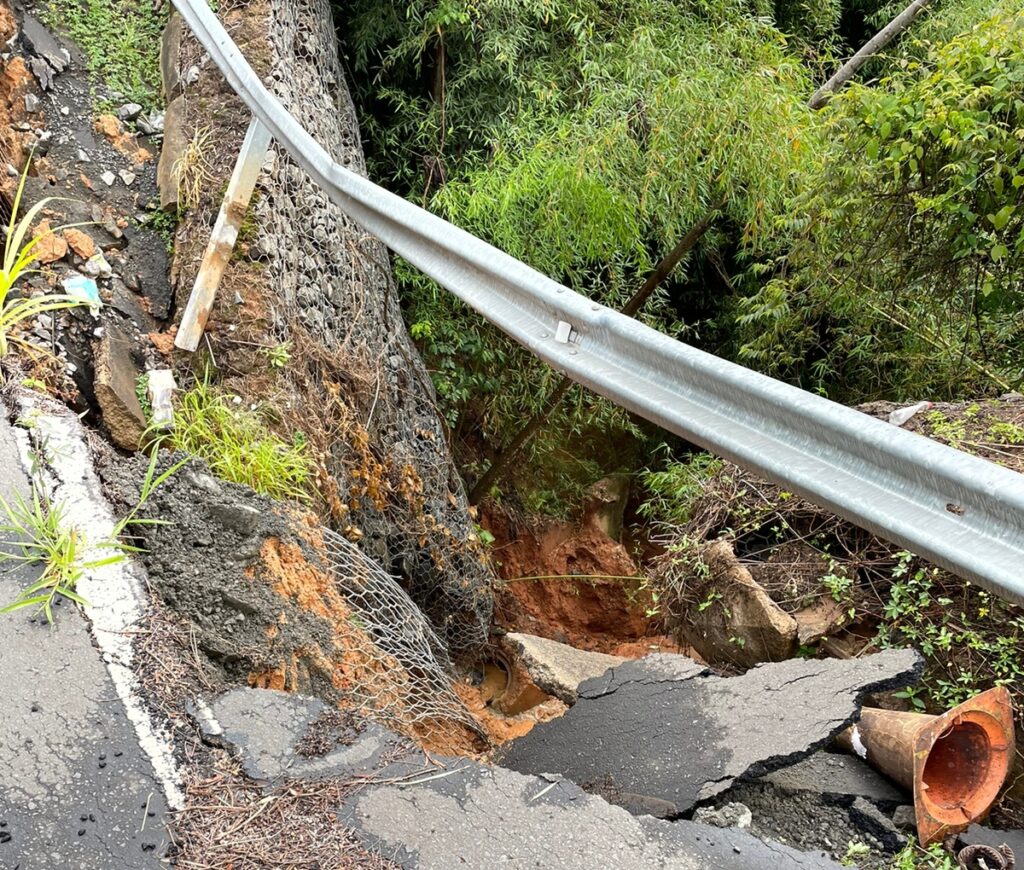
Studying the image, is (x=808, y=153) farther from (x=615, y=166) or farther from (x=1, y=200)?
(x=1, y=200)

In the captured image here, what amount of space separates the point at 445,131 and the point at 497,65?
0.57 meters

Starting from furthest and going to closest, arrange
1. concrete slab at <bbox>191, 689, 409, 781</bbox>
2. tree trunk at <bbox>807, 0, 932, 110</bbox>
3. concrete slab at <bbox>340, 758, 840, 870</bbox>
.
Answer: tree trunk at <bbox>807, 0, 932, 110</bbox>
concrete slab at <bbox>191, 689, 409, 781</bbox>
concrete slab at <bbox>340, 758, 840, 870</bbox>

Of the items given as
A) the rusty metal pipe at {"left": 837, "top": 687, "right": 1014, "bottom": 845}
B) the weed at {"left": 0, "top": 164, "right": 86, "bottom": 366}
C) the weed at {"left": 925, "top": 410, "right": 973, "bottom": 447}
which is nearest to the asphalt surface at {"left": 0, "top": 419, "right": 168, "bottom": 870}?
the weed at {"left": 0, "top": 164, "right": 86, "bottom": 366}

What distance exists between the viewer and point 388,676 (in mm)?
2938

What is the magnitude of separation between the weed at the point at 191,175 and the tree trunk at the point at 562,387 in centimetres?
289

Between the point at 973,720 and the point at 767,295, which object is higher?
the point at 767,295

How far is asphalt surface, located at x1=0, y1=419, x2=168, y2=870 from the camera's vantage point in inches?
65.3

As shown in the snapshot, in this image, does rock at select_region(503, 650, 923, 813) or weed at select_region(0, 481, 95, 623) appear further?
rock at select_region(503, 650, 923, 813)

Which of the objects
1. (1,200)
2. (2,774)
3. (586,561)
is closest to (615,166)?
(1,200)

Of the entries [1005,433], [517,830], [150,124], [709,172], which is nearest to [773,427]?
[517,830]

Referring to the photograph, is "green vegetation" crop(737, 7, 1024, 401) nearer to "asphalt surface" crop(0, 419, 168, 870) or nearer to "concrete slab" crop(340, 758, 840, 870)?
"concrete slab" crop(340, 758, 840, 870)

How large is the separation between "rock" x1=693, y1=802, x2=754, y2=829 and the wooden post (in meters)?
2.72

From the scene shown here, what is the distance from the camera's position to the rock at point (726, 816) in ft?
8.44

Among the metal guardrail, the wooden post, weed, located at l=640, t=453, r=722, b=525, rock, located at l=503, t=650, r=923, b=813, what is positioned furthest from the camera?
weed, located at l=640, t=453, r=722, b=525
